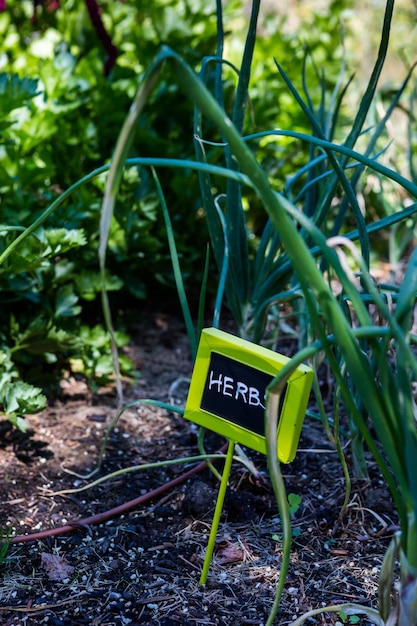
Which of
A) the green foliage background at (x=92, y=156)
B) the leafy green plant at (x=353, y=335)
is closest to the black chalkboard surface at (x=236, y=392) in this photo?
the leafy green plant at (x=353, y=335)

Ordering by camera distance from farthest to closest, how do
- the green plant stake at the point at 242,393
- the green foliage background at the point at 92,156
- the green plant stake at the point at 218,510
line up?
1. the green foliage background at the point at 92,156
2. the green plant stake at the point at 218,510
3. the green plant stake at the point at 242,393

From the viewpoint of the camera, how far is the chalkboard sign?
104cm

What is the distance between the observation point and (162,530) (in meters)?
1.36

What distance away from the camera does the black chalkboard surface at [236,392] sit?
1.07 metres

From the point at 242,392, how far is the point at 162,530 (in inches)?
16.6

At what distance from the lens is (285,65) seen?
2.68 meters

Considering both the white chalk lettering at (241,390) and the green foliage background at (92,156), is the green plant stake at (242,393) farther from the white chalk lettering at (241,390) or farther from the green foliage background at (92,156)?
the green foliage background at (92,156)

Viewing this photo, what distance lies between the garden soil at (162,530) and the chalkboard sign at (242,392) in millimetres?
249

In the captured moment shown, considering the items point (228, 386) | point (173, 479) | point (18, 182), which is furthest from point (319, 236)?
point (18, 182)

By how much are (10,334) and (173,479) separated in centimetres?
57

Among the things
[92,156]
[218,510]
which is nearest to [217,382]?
[218,510]

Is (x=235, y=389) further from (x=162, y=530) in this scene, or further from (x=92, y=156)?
(x=92, y=156)

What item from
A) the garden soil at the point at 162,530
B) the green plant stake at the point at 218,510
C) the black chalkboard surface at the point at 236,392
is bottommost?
the garden soil at the point at 162,530

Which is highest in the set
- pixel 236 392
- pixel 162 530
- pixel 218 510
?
pixel 236 392
